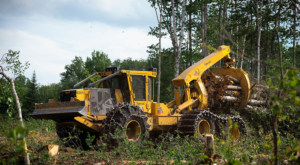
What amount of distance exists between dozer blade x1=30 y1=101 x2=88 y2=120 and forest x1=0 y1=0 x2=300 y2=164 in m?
0.82

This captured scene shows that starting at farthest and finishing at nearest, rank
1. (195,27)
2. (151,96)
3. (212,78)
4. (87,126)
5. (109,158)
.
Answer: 1. (195,27)
2. (212,78)
3. (151,96)
4. (87,126)
5. (109,158)

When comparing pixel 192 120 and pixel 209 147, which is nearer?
pixel 209 147

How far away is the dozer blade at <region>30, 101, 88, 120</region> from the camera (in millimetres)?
8773

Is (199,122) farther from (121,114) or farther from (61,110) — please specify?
(61,110)

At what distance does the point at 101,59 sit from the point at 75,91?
52195 millimetres

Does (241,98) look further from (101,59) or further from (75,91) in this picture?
(101,59)

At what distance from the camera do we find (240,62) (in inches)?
1071

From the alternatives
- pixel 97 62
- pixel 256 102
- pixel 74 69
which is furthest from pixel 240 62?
pixel 74 69

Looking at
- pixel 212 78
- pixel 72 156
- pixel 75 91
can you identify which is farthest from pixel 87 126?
pixel 212 78

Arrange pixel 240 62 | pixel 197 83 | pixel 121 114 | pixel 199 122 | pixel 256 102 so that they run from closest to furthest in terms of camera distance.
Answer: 1. pixel 121 114
2. pixel 199 122
3. pixel 197 83
4. pixel 256 102
5. pixel 240 62

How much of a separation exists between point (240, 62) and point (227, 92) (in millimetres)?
16517

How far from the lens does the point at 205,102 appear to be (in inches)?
456

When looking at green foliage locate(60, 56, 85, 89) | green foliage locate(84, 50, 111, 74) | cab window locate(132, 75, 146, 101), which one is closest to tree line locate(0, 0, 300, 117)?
cab window locate(132, 75, 146, 101)

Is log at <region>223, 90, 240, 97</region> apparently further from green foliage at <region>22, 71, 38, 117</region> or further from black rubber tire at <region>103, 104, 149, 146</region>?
green foliage at <region>22, 71, 38, 117</region>
